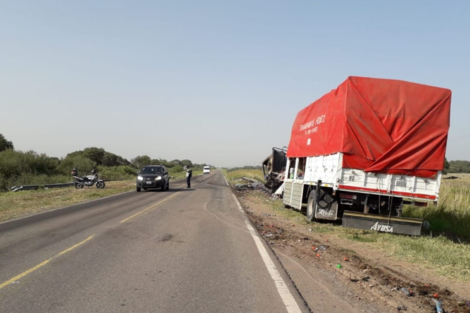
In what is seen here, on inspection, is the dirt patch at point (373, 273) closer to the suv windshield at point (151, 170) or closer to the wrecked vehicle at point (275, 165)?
the wrecked vehicle at point (275, 165)

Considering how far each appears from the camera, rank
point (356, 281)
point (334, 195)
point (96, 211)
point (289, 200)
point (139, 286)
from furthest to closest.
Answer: point (289, 200)
point (96, 211)
point (334, 195)
point (356, 281)
point (139, 286)

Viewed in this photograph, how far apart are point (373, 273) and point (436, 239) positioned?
4.71m

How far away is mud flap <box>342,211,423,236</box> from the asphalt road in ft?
9.65

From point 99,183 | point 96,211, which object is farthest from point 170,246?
point 99,183

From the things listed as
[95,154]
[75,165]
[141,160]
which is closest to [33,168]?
[75,165]

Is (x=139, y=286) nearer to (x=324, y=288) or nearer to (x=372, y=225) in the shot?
(x=324, y=288)

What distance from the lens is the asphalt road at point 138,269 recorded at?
486 centimetres

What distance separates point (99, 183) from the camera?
31.0m

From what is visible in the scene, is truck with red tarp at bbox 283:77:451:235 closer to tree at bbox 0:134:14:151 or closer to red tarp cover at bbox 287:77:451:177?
red tarp cover at bbox 287:77:451:177

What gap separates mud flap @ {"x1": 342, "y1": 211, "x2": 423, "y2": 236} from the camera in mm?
10445

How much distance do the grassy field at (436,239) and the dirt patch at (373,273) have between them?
15.3 inches

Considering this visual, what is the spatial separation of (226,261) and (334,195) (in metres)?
5.48

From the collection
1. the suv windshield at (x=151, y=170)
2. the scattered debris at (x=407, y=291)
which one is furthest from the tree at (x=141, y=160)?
the scattered debris at (x=407, y=291)

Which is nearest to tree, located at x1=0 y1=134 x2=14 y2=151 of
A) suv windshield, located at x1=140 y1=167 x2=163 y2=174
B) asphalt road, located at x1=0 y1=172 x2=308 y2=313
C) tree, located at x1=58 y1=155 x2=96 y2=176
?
tree, located at x1=58 y1=155 x2=96 y2=176
